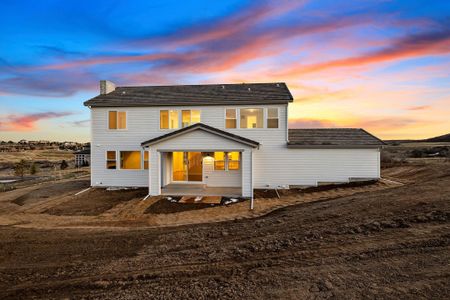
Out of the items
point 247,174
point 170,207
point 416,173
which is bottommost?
point 170,207

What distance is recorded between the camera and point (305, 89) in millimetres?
25109

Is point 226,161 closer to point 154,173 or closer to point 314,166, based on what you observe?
point 154,173

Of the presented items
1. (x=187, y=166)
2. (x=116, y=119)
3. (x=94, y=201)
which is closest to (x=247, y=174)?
(x=187, y=166)

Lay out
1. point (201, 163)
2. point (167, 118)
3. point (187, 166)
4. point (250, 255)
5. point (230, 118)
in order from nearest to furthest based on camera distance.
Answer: point (250, 255) < point (230, 118) < point (167, 118) < point (187, 166) < point (201, 163)

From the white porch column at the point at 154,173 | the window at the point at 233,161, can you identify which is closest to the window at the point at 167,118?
the white porch column at the point at 154,173

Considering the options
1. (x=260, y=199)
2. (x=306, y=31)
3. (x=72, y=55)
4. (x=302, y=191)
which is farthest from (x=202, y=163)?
(x=72, y=55)

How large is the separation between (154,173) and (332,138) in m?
11.9

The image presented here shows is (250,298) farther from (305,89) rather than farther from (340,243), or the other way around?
(305,89)

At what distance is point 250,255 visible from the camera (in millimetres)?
6281

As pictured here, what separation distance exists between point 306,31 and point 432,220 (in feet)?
48.6

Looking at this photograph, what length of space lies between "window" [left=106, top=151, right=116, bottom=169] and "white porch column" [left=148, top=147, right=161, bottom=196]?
416 cm

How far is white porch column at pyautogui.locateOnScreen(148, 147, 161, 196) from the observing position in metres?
15.3

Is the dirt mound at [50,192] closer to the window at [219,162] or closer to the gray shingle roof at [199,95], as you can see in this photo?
the gray shingle roof at [199,95]

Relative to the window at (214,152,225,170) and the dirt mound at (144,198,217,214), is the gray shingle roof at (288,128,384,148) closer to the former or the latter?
the window at (214,152,225,170)
